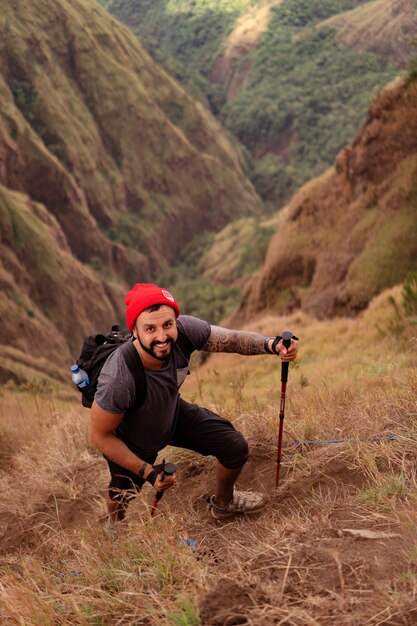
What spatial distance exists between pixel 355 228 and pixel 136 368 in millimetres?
11847

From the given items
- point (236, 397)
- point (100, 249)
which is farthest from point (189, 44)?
point (236, 397)

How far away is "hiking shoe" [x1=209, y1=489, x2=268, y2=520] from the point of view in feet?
13.6

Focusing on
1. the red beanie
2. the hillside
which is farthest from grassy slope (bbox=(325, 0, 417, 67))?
the red beanie

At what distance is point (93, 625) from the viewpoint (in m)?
2.59

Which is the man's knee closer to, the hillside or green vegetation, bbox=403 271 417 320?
green vegetation, bbox=403 271 417 320

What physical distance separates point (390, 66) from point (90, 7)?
103ft

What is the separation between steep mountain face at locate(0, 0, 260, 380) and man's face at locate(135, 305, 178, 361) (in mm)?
23142

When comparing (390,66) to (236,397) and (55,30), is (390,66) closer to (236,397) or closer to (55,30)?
(55,30)

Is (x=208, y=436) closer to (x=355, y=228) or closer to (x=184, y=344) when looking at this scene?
(x=184, y=344)

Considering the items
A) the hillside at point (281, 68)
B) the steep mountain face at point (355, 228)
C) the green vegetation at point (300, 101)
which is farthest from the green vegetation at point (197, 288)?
the green vegetation at point (300, 101)

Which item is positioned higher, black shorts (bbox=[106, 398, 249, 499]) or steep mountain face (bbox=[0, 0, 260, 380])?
black shorts (bbox=[106, 398, 249, 499])

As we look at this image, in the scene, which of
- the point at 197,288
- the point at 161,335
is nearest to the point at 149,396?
the point at 161,335

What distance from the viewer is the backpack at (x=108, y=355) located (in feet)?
11.3

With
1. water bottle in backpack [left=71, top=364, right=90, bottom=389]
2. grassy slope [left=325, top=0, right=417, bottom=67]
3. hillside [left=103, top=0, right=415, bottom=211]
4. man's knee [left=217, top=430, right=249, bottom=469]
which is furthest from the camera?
hillside [left=103, top=0, right=415, bottom=211]
